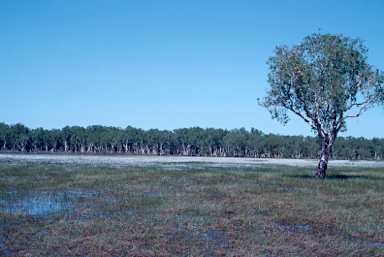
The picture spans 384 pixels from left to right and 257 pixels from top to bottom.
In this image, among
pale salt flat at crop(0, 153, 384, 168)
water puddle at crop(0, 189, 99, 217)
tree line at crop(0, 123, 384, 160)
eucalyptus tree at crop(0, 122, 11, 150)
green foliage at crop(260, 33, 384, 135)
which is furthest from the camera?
tree line at crop(0, 123, 384, 160)

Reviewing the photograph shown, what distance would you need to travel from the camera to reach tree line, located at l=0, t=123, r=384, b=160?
164 m

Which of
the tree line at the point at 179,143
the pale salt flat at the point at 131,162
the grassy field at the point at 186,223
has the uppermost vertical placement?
the tree line at the point at 179,143

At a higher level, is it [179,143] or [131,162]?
[179,143]

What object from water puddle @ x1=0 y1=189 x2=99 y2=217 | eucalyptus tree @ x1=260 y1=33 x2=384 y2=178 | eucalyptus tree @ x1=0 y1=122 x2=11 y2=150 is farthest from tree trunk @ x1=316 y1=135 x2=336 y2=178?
eucalyptus tree @ x1=0 y1=122 x2=11 y2=150

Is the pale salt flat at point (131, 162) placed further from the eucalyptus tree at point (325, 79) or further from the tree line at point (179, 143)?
the tree line at point (179, 143)

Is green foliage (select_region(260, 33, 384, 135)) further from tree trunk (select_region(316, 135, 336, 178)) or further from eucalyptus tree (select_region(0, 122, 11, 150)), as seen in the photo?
eucalyptus tree (select_region(0, 122, 11, 150))

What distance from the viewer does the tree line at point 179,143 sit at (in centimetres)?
16362

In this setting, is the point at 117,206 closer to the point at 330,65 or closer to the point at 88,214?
the point at 88,214

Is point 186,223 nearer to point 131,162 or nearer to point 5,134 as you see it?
point 131,162

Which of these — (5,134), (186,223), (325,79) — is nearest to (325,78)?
(325,79)

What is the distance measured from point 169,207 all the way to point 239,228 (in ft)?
14.8

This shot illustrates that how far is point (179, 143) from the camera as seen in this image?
178375 millimetres

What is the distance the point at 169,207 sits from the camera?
1725 centimetres

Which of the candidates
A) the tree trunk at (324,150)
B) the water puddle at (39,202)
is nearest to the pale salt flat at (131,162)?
the tree trunk at (324,150)
